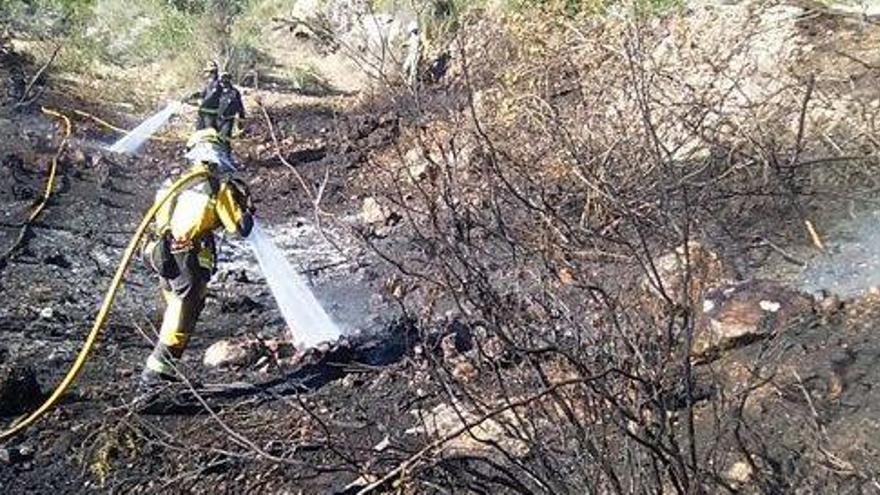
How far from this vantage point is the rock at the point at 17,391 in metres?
4.62

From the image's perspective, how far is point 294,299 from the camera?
679 centimetres

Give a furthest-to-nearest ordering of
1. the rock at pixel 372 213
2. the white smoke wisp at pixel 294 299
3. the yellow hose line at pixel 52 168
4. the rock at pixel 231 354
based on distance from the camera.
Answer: the rock at pixel 372 213, the yellow hose line at pixel 52 168, the white smoke wisp at pixel 294 299, the rock at pixel 231 354

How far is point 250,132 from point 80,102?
2475 millimetres

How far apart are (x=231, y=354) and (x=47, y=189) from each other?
406cm

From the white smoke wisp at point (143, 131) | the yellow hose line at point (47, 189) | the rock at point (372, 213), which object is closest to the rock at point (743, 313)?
the rock at point (372, 213)

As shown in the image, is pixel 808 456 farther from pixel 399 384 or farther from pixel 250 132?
pixel 250 132

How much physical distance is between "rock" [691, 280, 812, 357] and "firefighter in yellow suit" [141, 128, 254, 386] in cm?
255

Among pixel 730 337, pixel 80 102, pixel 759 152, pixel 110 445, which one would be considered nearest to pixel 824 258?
pixel 759 152

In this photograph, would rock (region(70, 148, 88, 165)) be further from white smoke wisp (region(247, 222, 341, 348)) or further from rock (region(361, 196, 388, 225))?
rock (region(361, 196, 388, 225))

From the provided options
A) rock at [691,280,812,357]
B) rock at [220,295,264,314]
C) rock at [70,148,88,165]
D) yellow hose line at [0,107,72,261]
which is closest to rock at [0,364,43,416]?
rock at [220,295,264,314]

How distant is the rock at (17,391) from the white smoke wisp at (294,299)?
152cm

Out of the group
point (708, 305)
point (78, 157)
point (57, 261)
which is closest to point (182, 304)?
point (57, 261)

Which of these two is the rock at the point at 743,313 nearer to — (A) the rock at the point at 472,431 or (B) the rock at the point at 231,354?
(A) the rock at the point at 472,431

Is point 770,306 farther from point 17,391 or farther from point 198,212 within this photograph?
point 17,391
